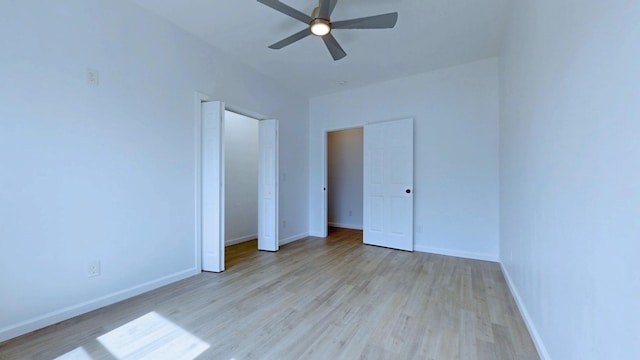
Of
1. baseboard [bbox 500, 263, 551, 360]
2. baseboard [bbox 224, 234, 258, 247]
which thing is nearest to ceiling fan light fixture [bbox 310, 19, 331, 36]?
baseboard [bbox 500, 263, 551, 360]

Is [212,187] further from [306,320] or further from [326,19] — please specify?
[326,19]

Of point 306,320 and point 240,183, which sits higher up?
point 240,183

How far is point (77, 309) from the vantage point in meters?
2.06

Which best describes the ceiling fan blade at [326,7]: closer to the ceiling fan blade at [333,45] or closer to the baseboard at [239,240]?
the ceiling fan blade at [333,45]

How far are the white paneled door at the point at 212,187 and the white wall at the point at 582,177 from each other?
2.93 m

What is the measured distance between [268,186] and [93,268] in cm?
221

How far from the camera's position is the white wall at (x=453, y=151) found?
11.4ft

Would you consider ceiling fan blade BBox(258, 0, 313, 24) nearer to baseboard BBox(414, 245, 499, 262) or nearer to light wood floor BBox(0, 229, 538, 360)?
light wood floor BBox(0, 229, 538, 360)

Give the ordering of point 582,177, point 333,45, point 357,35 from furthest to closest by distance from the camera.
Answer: point 357,35 < point 333,45 < point 582,177

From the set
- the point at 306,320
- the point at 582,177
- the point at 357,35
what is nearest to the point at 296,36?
the point at 357,35

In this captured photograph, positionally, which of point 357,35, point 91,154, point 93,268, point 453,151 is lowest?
point 93,268

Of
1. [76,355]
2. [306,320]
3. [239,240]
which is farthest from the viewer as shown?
[239,240]

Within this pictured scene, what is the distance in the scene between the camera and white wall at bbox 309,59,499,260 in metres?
3.49

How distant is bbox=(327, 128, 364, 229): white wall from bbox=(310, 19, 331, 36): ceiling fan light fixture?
3791mm
